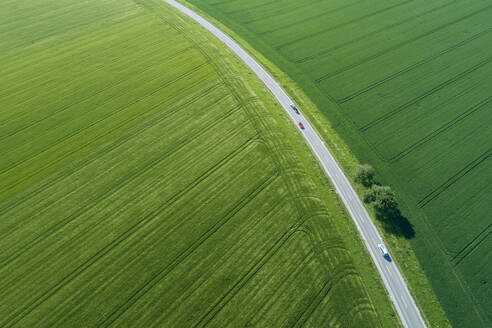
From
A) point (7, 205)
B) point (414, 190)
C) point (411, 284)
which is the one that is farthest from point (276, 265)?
point (7, 205)

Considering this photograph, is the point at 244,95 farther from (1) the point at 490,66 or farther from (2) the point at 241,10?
(1) the point at 490,66

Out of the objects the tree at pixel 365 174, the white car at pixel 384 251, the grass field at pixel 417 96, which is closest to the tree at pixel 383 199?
the tree at pixel 365 174

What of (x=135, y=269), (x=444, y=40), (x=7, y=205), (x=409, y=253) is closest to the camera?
(x=135, y=269)

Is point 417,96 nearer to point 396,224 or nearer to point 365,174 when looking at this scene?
point 365,174

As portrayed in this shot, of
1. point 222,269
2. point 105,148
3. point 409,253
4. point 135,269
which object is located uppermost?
point 105,148

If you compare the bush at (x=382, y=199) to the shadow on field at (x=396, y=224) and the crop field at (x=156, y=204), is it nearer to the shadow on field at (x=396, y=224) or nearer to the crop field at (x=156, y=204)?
the shadow on field at (x=396, y=224)

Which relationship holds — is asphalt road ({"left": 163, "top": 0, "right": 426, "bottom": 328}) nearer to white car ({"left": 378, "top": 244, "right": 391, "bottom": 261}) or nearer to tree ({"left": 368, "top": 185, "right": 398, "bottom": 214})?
white car ({"left": 378, "top": 244, "right": 391, "bottom": 261})

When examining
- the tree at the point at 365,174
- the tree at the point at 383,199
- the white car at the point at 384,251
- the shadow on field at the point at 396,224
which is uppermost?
the tree at the point at 365,174
